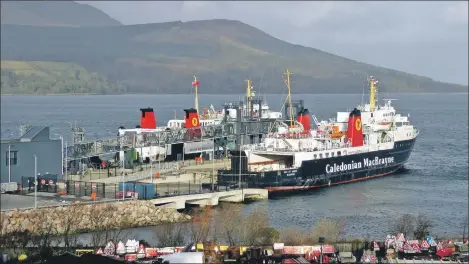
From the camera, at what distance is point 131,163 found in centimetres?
4800

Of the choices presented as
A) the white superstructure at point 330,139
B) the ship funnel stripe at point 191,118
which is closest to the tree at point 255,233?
the white superstructure at point 330,139

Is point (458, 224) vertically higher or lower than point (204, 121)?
lower

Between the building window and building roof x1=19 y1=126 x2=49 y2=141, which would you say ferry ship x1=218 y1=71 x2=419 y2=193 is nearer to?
building roof x1=19 y1=126 x2=49 y2=141

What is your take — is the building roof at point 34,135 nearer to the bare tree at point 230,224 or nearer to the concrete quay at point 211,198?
the concrete quay at point 211,198

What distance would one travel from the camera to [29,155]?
36.3 m

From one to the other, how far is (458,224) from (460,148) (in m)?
37.4

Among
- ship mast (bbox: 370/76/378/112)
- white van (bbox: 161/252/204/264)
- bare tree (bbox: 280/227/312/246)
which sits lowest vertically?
bare tree (bbox: 280/227/312/246)

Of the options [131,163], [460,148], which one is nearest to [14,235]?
[131,163]

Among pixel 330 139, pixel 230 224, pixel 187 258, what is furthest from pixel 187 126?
pixel 187 258

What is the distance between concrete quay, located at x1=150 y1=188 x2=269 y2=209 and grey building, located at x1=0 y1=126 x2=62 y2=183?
16.8 ft

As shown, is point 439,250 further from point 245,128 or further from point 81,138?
point 245,128

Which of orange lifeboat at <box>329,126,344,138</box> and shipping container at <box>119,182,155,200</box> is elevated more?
orange lifeboat at <box>329,126,344,138</box>

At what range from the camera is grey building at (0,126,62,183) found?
35656 millimetres

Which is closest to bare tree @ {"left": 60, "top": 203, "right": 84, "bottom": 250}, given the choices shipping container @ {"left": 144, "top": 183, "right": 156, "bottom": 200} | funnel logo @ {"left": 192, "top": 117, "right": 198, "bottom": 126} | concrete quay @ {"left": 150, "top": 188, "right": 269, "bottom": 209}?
concrete quay @ {"left": 150, "top": 188, "right": 269, "bottom": 209}
